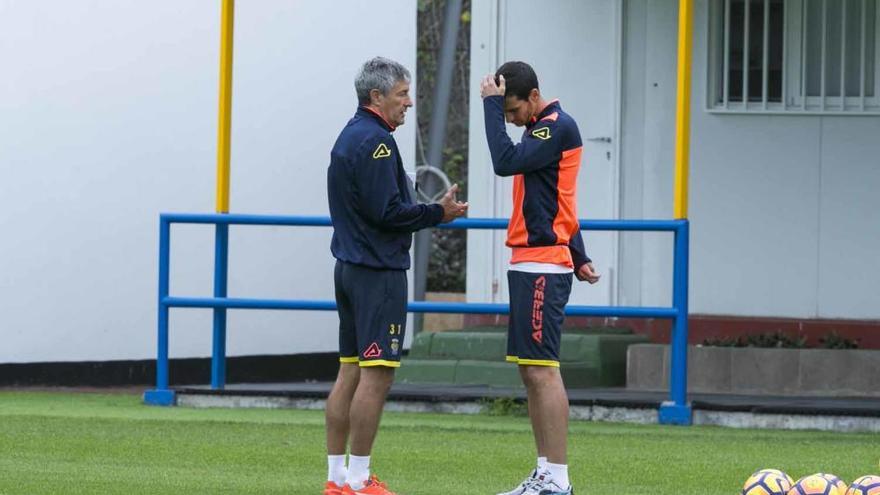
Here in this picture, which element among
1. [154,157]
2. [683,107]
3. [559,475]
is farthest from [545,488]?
[154,157]

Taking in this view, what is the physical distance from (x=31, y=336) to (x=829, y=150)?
572cm

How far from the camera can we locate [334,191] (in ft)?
23.9

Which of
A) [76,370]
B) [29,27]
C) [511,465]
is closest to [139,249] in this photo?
[76,370]

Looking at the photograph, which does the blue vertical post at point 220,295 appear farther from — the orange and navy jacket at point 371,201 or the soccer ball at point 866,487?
the soccer ball at point 866,487

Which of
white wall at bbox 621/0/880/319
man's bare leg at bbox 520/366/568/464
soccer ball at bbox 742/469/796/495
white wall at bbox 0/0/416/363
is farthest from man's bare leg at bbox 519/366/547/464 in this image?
white wall at bbox 0/0/416/363

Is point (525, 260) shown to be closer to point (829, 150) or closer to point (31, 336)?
point (829, 150)

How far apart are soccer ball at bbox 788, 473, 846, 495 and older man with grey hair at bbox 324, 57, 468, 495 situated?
65.5 inches

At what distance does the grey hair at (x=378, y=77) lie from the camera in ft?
23.9

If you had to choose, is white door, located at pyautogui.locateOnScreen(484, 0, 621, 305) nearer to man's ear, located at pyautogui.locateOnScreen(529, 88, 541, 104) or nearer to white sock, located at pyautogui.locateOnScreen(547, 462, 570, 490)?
man's ear, located at pyautogui.locateOnScreen(529, 88, 541, 104)

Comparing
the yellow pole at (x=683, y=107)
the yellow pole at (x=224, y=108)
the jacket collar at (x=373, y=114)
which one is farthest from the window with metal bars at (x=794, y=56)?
the jacket collar at (x=373, y=114)

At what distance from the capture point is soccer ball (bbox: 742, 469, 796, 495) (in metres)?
6.64

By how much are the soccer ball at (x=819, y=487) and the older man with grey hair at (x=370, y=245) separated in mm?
1663

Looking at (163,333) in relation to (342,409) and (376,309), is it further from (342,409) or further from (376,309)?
(376,309)

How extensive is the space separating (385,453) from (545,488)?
1.88m
